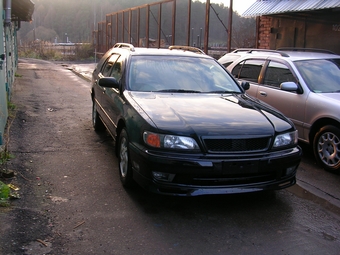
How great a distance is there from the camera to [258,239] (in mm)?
3738

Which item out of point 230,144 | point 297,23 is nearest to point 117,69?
point 230,144

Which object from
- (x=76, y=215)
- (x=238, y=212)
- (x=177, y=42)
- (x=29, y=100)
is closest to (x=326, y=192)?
(x=238, y=212)

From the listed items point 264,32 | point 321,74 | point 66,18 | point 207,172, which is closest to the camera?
point 207,172

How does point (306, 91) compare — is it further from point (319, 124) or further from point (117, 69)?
point (117, 69)

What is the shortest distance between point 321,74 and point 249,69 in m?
1.52

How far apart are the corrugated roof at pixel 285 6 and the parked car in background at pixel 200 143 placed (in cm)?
Result: 611

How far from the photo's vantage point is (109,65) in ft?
23.0

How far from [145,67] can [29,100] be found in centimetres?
672

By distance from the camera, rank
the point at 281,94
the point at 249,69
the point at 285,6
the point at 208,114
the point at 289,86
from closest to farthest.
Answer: the point at 208,114, the point at 289,86, the point at 281,94, the point at 249,69, the point at 285,6

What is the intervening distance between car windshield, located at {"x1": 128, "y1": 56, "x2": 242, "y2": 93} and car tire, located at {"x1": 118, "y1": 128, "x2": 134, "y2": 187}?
79cm

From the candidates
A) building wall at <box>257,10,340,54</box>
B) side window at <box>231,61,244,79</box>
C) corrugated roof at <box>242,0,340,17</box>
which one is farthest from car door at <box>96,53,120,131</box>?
building wall at <box>257,10,340,54</box>

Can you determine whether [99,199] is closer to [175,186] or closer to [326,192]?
[175,186]

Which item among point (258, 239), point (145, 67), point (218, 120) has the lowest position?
point (258, 239)

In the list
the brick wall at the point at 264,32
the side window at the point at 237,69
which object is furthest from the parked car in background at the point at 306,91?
the brick wall at the point at 264,32
